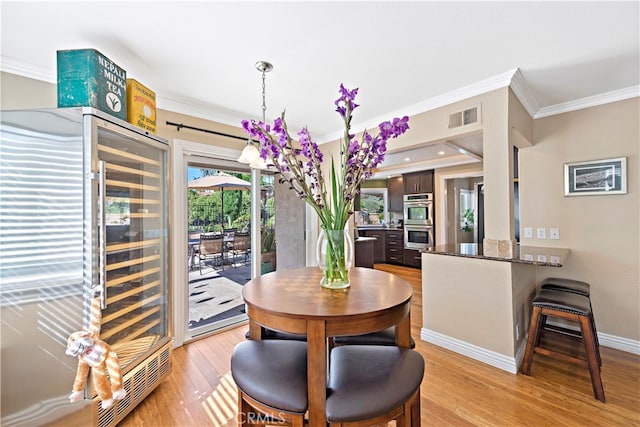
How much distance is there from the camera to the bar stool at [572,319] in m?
1.88

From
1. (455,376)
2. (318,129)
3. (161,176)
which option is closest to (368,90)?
(318,129)

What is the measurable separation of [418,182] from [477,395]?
479 centimetres

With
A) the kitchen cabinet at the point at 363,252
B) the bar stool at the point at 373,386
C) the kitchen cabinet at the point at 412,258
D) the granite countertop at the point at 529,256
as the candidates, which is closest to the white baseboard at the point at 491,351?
the granite countertop at the point at 529,256

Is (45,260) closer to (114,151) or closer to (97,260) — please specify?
(97,260)

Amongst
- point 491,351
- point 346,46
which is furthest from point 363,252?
point 346,46

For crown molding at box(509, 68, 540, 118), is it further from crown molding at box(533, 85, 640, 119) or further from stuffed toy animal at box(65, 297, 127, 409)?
stuffed toy animal at box(65, 297, 127, 409)

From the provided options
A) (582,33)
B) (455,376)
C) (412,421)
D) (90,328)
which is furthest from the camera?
(455,376)

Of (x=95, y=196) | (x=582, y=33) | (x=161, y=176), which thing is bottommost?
(x=95, y=196)

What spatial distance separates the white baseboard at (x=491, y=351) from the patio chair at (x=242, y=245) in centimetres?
230

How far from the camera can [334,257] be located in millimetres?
1394

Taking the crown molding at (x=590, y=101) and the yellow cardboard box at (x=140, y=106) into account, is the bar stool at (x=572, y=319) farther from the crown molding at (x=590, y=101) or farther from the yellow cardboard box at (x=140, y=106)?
the yellow cardboard box at (x=140, y=106)

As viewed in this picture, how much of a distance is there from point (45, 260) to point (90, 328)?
0.45m

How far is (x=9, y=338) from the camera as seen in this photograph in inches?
56.7

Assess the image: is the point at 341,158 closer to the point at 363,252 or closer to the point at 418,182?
the point at 363,252
